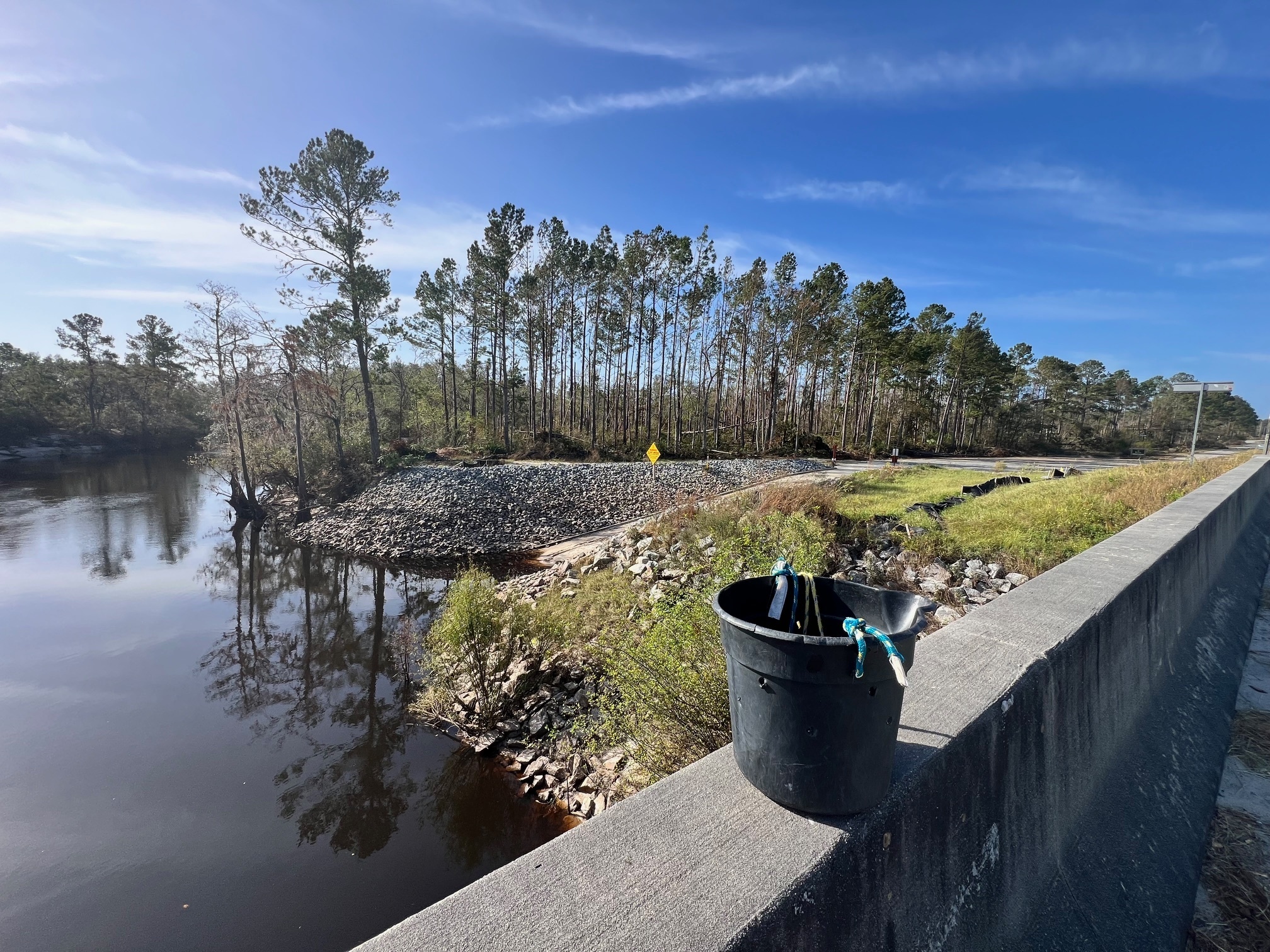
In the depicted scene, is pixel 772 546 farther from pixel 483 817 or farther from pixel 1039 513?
pixel 1039 513

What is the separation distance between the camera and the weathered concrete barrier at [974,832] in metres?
1.07

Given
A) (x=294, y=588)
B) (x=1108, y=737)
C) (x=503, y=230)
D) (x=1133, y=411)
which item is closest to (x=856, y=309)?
(x=503, y=230)

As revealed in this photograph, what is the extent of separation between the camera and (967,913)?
5.05 ft

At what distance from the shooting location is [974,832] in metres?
1.61

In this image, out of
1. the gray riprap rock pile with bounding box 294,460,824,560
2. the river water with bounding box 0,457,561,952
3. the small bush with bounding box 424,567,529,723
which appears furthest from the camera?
the gray riprap rock pile with bounding box 294,460,824,560

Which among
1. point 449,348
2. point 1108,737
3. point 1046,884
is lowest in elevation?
point 1046,884

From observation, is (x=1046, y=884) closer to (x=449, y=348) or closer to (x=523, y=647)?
(x=523, y=647)

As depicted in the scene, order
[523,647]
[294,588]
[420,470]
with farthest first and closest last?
[420,470], [294,588], [523,647]

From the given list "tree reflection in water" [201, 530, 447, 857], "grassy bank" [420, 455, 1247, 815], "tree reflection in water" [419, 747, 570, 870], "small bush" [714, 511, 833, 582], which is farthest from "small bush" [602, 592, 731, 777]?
"tree reflection in water" [201, 530, 447, 857]

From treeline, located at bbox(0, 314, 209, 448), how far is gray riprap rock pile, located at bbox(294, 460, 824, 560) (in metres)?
31.3

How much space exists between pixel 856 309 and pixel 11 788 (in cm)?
3315

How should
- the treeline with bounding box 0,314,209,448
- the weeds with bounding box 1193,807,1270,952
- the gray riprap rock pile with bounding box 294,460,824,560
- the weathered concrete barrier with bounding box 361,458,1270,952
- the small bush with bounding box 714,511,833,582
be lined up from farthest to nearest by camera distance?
the treeline with bounding box 0,314,209,448 < the gray riprap rock pile with bounding box 294,460,824,560 < the small bush with bounding box 714,511,833,582 < the weeds with bounding box 1193,807,1270,952 < the weathered concrete barrier with bounding box 361,458,1270,952

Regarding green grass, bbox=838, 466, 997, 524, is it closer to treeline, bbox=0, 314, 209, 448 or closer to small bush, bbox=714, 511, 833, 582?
small bush, bbox=714, 511, 833, 582

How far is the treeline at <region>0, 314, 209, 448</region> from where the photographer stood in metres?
39.5
